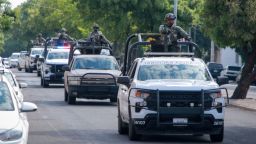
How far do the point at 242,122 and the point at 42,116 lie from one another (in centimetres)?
577

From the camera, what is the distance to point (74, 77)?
103 feet

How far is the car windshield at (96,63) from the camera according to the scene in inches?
1278

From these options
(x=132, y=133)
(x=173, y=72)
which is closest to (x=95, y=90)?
(x=173, y=72)

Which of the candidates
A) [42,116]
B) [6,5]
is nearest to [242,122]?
[42,116]

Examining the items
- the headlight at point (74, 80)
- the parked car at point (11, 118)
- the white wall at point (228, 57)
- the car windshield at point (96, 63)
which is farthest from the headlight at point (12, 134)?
the white wall at point (228, 57)

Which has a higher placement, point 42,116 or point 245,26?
point 245,26

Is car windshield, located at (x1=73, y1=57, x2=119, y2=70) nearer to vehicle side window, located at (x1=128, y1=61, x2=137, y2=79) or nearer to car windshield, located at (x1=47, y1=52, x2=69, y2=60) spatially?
vehicle side window, located at (x1=128, y1=61, x2=137, y2=79)

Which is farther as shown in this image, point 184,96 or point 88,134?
point 88,134

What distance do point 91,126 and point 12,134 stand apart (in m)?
9.08

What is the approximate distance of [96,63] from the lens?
3262cm

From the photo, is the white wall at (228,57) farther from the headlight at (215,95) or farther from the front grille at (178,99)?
the front grille at (178,99)

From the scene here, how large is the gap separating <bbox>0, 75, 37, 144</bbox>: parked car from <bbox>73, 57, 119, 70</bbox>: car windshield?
17.2 m

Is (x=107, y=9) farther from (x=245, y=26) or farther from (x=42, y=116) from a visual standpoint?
(x=42, y=116)

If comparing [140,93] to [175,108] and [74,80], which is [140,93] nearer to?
[175,108]
